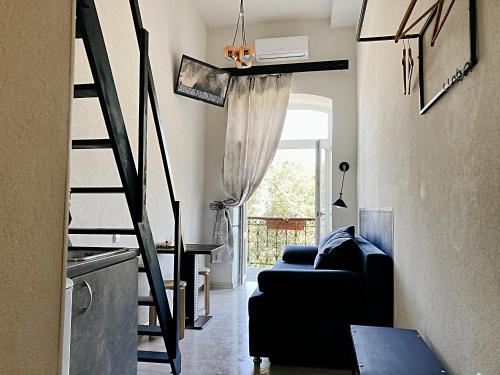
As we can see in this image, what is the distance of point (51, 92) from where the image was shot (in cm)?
78

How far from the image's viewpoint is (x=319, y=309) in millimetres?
2533

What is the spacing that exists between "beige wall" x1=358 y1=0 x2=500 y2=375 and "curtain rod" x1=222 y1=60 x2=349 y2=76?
2.75 m

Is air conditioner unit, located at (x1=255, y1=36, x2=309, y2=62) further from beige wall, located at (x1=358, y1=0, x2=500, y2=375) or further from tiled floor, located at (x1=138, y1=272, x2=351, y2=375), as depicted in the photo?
tiled floor, located at (x1=138, y1=272, x2=351, y2=375)

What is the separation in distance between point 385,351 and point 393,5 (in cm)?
204

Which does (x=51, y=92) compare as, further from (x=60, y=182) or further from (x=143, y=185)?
(x=143, y=185)

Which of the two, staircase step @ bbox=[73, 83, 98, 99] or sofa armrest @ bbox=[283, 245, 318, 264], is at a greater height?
staircase step @ bbox=[73, 83, 98, 99]

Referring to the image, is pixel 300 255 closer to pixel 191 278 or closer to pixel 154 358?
pixel 191 278

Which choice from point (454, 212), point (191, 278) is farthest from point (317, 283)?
point (191, 278)

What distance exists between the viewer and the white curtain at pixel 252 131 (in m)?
5.23

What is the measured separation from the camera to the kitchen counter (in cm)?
119

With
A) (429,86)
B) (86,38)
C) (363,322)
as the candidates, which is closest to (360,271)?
(363,322)

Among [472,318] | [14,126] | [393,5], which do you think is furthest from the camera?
[393,5]

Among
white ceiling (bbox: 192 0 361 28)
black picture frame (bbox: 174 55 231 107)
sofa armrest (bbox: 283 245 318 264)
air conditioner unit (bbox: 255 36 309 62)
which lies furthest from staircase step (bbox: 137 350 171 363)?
white ceiling (bbox: 192 0 361 28)

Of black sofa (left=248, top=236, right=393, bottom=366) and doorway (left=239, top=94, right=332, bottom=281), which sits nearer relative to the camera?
black sofa (left=248, top=236, right=393, bottom=366)
